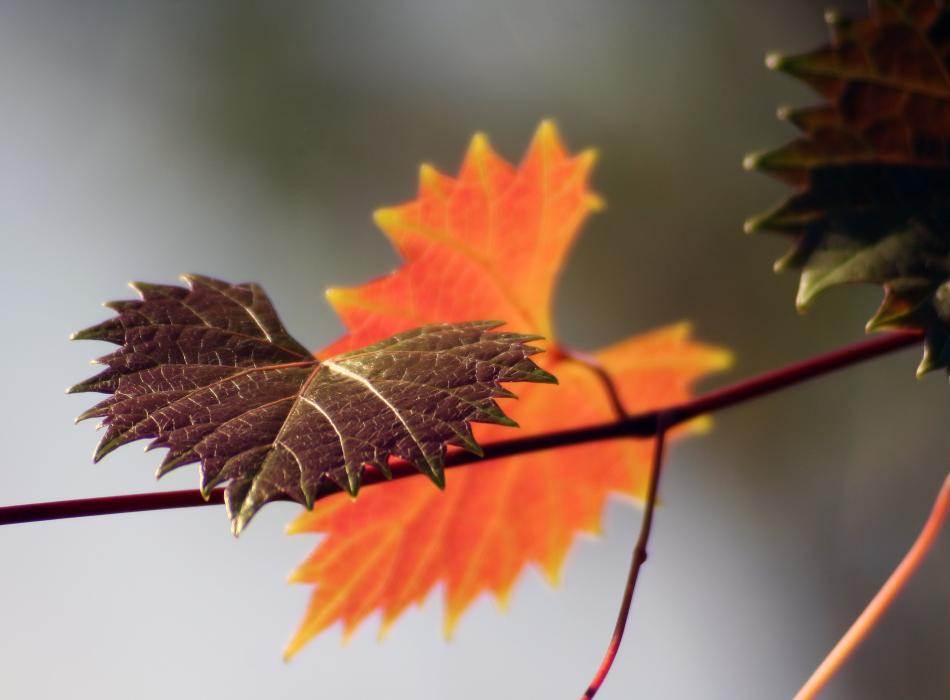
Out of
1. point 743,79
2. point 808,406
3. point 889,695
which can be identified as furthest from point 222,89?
point 889,695

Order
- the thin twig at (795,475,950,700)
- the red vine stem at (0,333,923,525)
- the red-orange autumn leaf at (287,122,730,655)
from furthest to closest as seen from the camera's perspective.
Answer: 1. the red-orange autumn leaf at (287,122,730,655)
2. the thin twig at (795,475,950,700)
3. the red vine stem at (0,333,923,525)

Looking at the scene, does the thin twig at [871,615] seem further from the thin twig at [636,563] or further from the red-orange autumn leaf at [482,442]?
the red-orange autumn leaf at [482,442]

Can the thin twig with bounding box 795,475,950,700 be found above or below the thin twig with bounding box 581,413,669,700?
below

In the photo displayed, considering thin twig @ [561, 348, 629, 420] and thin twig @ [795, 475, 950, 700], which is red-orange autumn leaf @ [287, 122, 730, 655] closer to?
thin twig @ [561, 348, 629, 420]

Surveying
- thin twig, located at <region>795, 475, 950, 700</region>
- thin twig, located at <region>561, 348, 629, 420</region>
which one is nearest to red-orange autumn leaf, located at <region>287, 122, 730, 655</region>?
thin twig, located at <region>561, 348, 629, 420</region>

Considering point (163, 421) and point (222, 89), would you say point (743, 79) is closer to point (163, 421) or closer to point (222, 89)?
point (222, 89)

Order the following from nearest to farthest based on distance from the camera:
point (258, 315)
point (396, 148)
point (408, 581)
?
point (258, 315)
point (408, 581)
point (396, 148)

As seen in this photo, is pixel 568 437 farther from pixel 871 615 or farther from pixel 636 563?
pixel 871 615
